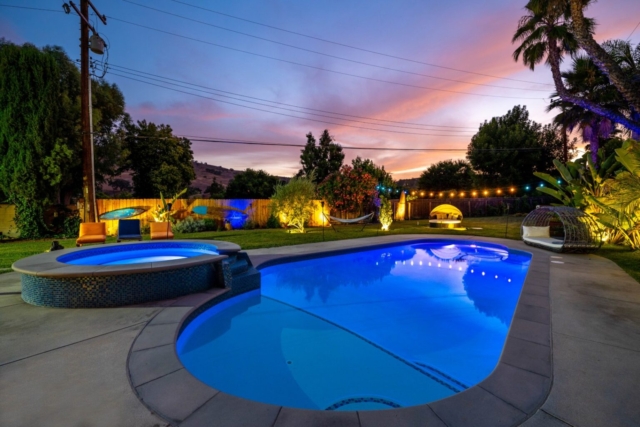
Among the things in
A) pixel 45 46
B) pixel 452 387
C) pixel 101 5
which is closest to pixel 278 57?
pixel 101 5

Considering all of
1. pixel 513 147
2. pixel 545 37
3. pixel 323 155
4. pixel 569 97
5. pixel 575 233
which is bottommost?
pixel 575 233

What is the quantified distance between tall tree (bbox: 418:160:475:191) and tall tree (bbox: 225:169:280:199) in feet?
58.8

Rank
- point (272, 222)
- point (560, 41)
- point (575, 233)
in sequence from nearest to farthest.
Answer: point (575, 233)
point (560, 41)
point (272, 222)

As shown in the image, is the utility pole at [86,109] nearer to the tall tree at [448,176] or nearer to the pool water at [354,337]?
the pool water at [354,337]

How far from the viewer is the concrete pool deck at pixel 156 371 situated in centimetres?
171

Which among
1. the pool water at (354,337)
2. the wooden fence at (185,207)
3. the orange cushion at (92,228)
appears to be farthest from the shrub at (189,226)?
the pool water at (354,337)

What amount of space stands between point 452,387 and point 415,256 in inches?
266

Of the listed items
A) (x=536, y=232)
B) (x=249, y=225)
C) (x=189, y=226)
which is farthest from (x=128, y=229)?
(x=536, y=232)

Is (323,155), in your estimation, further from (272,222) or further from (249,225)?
(249,225)

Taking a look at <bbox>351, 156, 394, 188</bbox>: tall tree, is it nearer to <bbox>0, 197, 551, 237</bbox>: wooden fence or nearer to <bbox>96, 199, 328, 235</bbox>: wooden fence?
<bbox>0, 197, 551, 237</bbox>: wooden fence

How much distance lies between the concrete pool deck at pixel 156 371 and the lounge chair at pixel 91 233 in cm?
389

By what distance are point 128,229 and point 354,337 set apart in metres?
7.97

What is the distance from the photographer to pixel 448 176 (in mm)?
32000

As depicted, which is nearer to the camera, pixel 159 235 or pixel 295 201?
pixel 159 235
